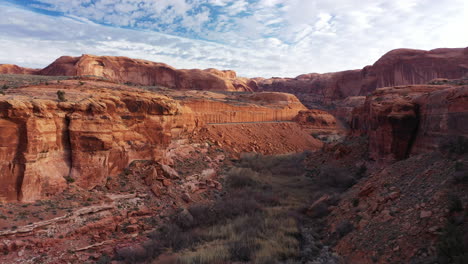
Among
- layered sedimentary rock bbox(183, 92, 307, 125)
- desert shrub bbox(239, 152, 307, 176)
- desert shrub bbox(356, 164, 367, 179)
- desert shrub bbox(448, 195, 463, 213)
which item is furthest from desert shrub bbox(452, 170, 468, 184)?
layered sedimentary rock bbox(183, 92, 307, 125)

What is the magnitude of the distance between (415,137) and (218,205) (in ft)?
30.3

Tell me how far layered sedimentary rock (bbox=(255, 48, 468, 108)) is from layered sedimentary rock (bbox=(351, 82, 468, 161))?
37.5 meters

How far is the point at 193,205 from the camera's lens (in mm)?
11414

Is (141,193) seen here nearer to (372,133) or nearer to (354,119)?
(372,133)

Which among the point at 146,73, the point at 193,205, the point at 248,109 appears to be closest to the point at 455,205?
the point at 193,205

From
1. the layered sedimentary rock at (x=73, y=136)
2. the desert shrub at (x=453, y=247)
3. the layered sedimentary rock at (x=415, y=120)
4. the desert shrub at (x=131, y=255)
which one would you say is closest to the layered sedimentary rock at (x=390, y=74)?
the layered sedimentary rock at (x=415, y=120)

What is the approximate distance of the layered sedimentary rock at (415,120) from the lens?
8.66 m

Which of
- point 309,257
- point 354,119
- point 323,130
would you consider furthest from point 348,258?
point 323,130

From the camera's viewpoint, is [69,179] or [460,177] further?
[69,179]

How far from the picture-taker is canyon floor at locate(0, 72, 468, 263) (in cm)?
658

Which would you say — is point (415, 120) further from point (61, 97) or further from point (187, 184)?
point (61, 97)

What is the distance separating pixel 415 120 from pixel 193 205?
10550 millimetres

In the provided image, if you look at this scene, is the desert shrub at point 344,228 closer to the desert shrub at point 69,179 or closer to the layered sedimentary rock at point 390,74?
the desert shrub at point 69,179

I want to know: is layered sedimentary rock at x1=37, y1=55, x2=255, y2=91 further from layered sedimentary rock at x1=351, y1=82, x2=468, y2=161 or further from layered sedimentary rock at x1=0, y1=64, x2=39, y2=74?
layered sedimentary rock at x1=351, y1=82, x2=468, y2=161
